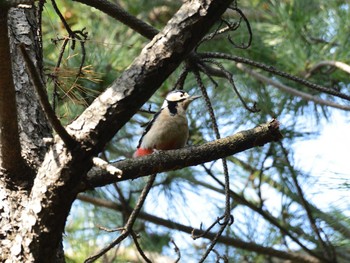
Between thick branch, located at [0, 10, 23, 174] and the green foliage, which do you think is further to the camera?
the green foliage

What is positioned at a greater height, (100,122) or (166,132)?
(166,132)

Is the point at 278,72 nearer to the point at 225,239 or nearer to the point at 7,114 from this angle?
the point at 7,114

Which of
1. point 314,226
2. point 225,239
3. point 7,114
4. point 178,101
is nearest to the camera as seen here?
point 7,114

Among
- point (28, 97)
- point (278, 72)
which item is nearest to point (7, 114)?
point (28, 97)

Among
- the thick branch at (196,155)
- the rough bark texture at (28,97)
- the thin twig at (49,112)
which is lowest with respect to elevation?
the thin twig at (49,112)

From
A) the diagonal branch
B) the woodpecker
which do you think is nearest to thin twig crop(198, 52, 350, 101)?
the woodpecker

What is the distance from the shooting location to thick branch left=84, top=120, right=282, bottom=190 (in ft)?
6.50

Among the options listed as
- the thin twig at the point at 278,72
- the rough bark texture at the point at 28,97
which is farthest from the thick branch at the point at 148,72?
the thin twig at the point at 278,72

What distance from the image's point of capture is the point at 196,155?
2.03m

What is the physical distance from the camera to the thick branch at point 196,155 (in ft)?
6.50

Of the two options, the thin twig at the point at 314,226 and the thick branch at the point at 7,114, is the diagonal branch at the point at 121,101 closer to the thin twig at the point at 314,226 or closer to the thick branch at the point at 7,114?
the thick branch at the point at 7,114

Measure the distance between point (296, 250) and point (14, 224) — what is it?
2.90m

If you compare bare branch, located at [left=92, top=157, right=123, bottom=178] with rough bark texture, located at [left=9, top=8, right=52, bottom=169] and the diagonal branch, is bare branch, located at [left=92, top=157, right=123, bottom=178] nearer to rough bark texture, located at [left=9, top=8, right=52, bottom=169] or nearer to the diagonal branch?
the diagonal branch

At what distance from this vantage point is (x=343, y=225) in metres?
3.94
